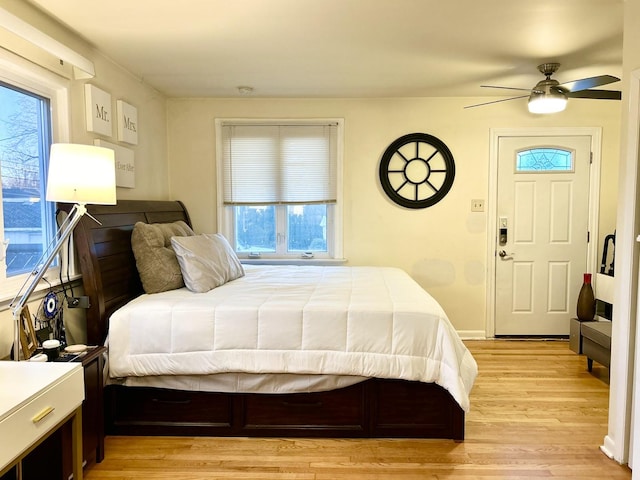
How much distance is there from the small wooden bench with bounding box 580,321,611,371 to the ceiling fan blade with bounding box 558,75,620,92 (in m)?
1.76

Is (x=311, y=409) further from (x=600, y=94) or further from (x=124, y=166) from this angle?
(x=600, y=94)

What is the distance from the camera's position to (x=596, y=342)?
10.7ft

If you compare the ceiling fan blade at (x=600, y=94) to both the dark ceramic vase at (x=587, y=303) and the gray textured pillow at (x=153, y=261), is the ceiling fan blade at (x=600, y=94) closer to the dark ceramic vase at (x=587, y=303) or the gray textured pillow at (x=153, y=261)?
the dark ceramic vase at (x=587, y=303)

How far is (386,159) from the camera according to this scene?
412 centimetres

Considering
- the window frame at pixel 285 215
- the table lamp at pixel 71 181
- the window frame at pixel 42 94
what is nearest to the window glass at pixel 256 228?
the window frame at pixel 285 215

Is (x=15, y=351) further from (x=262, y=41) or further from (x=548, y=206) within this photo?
(x=548, y=206)

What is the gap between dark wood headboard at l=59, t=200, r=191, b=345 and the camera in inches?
93.1

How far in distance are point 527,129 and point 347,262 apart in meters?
2.14

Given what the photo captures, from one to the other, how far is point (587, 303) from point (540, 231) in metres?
0.79

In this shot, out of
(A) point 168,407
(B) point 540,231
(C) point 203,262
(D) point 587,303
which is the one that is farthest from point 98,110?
(D) point 587,303

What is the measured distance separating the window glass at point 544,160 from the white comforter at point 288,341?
2.49 meters

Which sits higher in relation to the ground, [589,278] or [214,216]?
[214,216]

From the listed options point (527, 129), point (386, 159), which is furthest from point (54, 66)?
point (527, 129)

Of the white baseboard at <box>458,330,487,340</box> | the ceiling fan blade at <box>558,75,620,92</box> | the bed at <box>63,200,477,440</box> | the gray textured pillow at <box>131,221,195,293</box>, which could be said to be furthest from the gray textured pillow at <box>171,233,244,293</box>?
the ceiling fan blade at <box>558,75,620,92</box>
